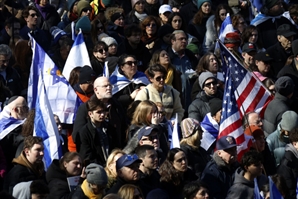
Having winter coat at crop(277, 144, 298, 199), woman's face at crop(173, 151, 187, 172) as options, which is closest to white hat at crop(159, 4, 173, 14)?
winter coat at crop(277, 144, 298, 199)

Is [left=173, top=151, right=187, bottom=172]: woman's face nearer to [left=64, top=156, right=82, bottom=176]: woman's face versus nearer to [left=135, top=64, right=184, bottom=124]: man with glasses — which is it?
[left=64, top=156, right=82, bottom=176]: woman's face

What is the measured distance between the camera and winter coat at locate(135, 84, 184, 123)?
1603cm

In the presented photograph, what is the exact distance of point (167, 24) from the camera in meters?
19.9

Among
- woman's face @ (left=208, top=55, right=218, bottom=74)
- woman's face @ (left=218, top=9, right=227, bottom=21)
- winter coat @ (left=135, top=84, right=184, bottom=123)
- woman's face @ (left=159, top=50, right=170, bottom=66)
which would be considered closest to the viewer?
winter coat @ (left=135, top=84, right=184, bottom=123)

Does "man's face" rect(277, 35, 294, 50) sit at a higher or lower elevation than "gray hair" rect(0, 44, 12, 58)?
lower

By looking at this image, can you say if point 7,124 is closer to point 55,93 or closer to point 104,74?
point 55,93

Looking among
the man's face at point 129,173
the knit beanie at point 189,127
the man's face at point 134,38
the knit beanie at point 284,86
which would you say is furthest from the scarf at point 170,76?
the man's face at point 129,173

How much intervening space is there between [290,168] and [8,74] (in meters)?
4.93

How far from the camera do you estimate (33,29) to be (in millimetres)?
19547

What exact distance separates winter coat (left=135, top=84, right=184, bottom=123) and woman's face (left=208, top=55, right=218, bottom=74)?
1.51 m

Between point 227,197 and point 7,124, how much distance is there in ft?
9.81

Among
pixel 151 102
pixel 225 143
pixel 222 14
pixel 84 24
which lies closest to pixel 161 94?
pixel 151 102

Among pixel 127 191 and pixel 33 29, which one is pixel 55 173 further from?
pixel 33 29

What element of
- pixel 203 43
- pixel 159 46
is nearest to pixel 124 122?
pixel 159 46
